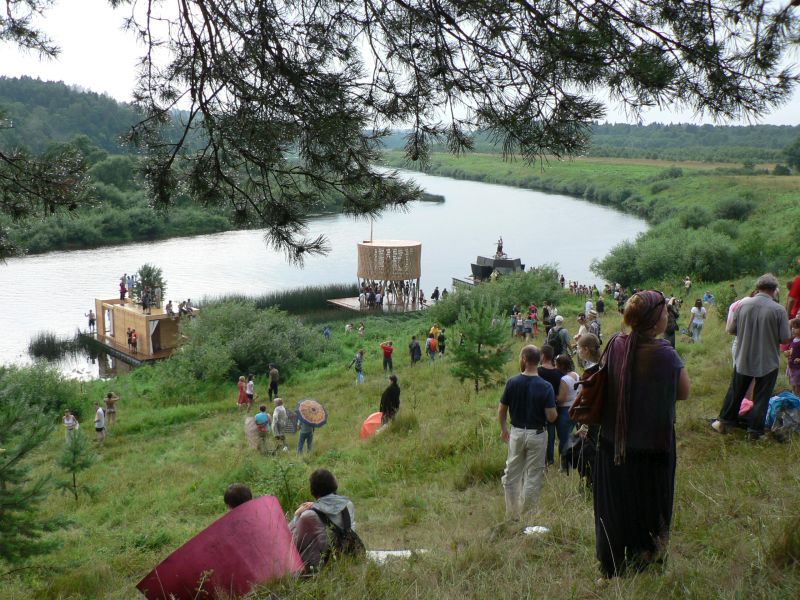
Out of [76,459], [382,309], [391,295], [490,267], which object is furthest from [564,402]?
[490,267]

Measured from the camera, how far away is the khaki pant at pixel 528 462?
4.91 m

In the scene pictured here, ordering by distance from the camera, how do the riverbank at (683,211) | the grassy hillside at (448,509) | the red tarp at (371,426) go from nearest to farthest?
1. the grassy hillside at (448,509)
2. the red tarp at (371,426)
3. the riverbank at (683,211)

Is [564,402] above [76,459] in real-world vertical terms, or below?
above

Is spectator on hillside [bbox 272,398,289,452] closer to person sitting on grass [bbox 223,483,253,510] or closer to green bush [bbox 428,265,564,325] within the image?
person sitting on grass [bbox 223,483,253,510]

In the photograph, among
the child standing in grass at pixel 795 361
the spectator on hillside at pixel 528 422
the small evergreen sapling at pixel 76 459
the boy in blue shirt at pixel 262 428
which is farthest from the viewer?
the boy in blue shirt at pixel 262 428

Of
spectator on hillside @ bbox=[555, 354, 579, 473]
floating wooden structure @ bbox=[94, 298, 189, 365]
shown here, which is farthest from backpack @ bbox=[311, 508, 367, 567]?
floating wooden structure @ bbox=[94, 298, 189, 365]

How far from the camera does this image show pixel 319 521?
Result: 3752 mm

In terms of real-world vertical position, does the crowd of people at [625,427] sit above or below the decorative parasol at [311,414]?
above

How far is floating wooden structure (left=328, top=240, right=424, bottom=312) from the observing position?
3578 cm

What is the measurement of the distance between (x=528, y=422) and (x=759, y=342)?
1.91m

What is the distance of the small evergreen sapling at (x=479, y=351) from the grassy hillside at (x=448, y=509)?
0.40 m

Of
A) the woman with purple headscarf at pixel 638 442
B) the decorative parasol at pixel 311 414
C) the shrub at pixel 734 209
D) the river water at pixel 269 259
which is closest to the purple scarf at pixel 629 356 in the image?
the woman with purple headscarf at pixel 638 442

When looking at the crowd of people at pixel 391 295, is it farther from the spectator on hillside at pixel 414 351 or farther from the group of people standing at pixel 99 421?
the group of people standing at pixel 99 421

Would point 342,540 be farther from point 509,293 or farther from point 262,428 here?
point 509,293
